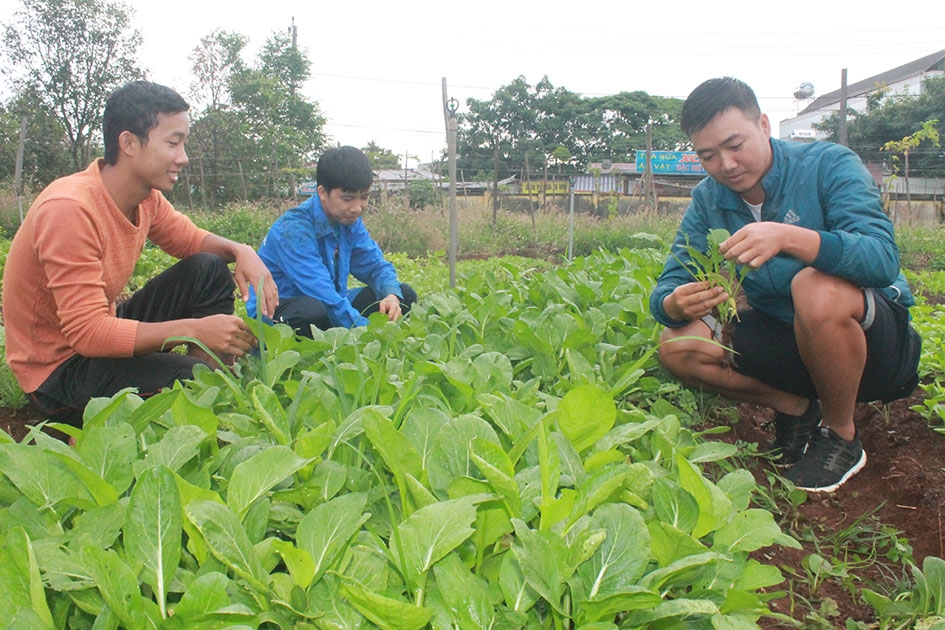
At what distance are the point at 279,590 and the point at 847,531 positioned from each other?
5.03 ft

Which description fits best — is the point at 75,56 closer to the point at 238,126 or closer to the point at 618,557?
the point at 238,126

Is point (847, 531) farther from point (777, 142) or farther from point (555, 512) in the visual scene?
point (777, 142)

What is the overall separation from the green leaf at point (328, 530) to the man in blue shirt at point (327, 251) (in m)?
2.06

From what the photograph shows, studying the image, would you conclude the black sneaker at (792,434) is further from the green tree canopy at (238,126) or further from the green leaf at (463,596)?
the green tree canopy at (238,126)

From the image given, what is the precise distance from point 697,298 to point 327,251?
212 centimetres

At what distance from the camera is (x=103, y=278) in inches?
99.8

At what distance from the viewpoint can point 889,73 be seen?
50.8 metres

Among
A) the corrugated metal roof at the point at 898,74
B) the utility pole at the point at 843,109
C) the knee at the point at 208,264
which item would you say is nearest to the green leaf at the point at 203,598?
the knee at the point at 208,264

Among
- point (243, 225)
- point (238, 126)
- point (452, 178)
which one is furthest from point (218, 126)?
point (452, 178)

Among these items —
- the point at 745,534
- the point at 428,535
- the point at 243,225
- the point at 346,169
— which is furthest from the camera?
the point at 243,225

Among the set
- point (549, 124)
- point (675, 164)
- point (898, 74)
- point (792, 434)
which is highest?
point (898, 74)

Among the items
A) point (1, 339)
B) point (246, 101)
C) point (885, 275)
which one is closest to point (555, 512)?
point (885, 275)

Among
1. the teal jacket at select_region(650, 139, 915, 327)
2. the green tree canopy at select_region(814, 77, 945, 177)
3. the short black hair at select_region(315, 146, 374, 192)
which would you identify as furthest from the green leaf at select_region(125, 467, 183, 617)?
the green tree canopy at select_region(814, 77, 945, 177)

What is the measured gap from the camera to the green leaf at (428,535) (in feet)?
3.35
